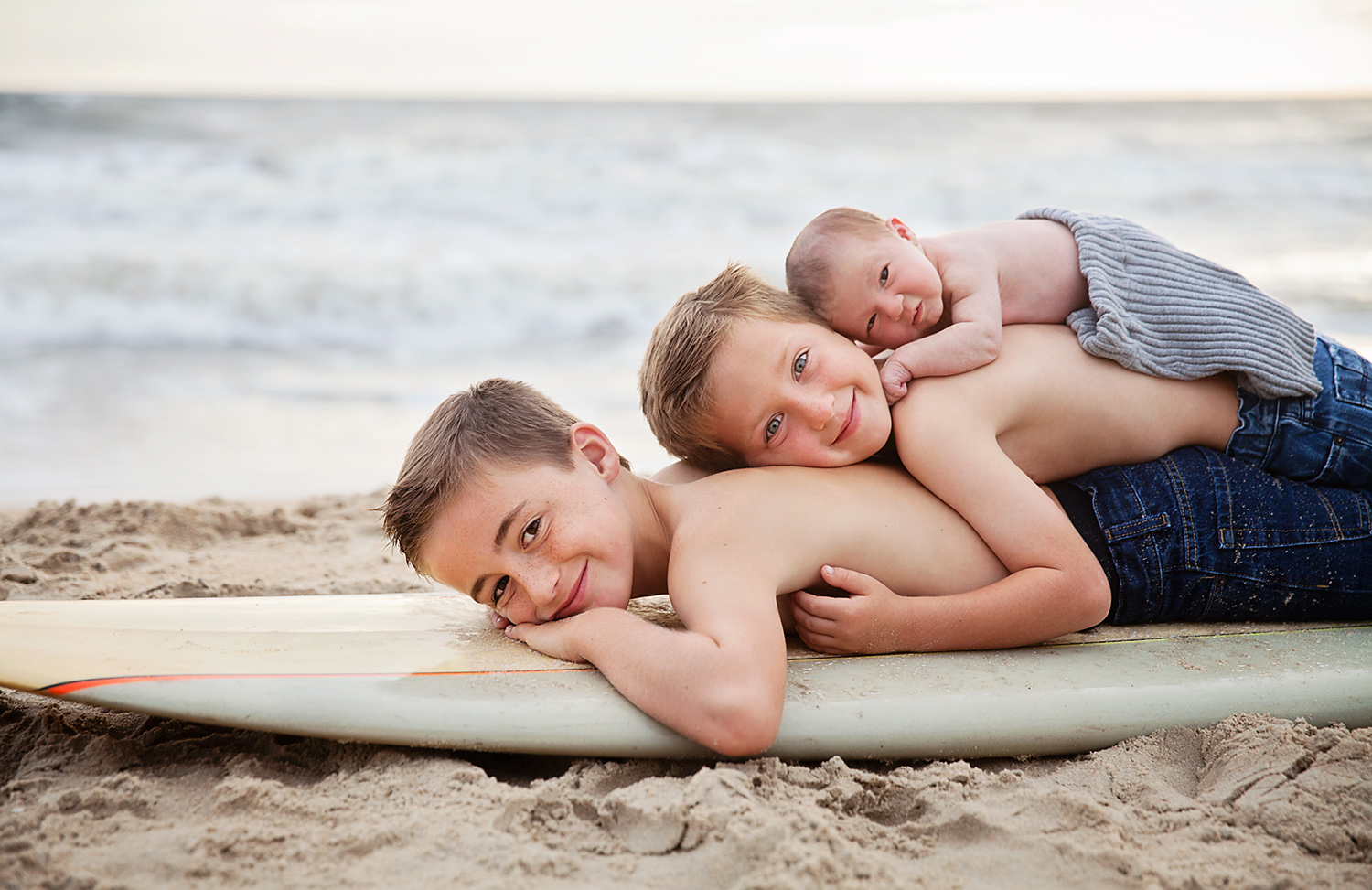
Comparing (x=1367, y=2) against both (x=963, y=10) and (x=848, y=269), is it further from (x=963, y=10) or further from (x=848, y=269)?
(x=848, y=269)

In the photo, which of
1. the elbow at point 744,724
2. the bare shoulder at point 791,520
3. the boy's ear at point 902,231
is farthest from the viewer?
the boy's ear at point 902,231

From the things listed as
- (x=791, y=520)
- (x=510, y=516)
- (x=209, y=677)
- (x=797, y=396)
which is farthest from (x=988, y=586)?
(x=209, y=677)

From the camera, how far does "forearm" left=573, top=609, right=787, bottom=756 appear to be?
171cm

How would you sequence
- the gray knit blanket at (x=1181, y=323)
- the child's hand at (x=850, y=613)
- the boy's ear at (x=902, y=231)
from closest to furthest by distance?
the child's hand at (x=850, y=613)
the gray knit blanket at (x=1181, y=323)
the boy's ear at (x=902, y=231)

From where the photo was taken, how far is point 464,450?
2020 mm

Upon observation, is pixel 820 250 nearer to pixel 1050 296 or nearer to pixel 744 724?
pixel 1050 296

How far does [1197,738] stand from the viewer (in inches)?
79.2

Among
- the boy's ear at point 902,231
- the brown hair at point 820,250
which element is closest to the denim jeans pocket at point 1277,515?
the boy's ear at point 902,231

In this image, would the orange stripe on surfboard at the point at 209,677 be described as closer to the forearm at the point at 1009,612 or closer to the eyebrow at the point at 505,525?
the eyebrow at the point at 505,525

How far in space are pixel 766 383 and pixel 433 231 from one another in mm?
9151

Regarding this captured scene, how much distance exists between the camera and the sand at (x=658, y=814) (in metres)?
1.51

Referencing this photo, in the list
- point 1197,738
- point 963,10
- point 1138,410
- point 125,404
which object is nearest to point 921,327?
point 1138,410

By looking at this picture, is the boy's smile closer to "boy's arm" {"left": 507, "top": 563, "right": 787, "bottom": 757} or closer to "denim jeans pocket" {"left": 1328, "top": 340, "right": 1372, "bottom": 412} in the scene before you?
"boy's arm" {"left": 507, "top": 563, "right": 787, "bottom": 757}

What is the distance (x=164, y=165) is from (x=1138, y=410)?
12422 mm
